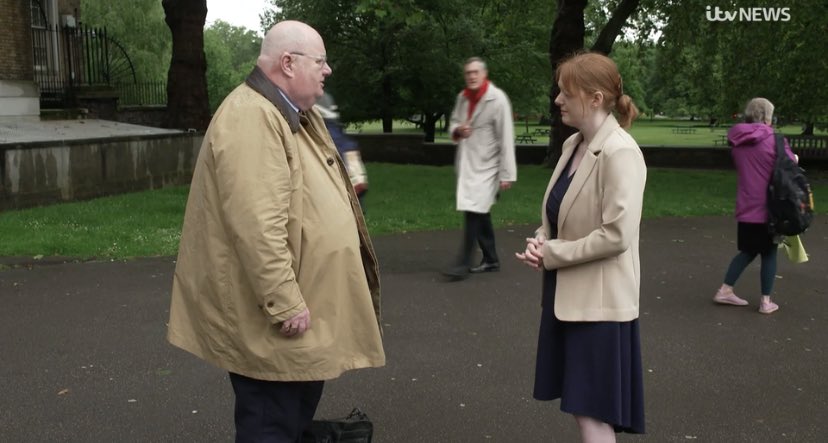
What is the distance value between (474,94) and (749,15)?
48.3 feet

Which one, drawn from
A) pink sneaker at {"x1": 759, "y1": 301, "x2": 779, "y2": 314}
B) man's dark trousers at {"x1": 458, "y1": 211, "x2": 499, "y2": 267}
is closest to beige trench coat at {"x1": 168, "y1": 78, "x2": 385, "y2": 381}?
pink sneaker at {"x1": 759, "y1": 301, "x2": 779, "y2": 314}

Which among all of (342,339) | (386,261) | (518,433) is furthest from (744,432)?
(386,261)

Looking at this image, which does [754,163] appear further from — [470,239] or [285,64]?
[285,64]

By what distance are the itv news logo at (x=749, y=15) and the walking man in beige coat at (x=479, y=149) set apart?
14033 millimetres

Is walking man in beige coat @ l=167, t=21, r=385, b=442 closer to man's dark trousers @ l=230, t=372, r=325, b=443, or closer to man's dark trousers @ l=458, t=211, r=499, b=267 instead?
man's dark trousers @ l=230, t=372, r=325, b=443

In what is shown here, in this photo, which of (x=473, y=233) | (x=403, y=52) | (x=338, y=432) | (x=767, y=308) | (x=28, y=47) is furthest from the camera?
(x=403, y=52)

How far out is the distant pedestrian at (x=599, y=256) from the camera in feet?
10.5

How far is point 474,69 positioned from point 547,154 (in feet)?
55.1

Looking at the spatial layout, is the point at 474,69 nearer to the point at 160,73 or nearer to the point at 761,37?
the point at 761,37

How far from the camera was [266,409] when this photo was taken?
10.6 ft

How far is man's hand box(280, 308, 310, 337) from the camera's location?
119 inches

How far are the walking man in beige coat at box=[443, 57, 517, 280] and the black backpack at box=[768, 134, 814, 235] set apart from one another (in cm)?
222

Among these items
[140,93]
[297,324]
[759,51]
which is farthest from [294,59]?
[140,93]

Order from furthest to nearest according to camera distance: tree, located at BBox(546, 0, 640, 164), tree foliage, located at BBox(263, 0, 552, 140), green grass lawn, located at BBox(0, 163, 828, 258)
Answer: tree foliage, located at BBox(263, 0, 552, 140) → tree, located at BBox(546, 0, 640, 164) → green grass lawn, located at BBox(0, 163, 828, 258)
